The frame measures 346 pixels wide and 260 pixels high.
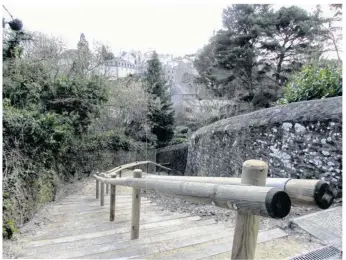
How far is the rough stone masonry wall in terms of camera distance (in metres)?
3.06

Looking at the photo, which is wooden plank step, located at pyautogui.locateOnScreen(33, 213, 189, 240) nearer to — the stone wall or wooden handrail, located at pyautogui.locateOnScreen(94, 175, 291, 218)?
wooden handrail, located at pyautogui.locateOnScreen(94, 175, 291, 218)

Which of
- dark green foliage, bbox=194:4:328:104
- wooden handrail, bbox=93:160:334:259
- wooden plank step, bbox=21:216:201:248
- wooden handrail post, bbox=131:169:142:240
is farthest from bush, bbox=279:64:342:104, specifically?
dark green foliage, bbox=194:4:328:104

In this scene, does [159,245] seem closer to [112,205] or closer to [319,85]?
[112,205]

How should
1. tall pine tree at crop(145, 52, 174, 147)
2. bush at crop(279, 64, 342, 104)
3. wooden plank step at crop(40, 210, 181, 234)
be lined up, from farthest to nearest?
tall pine tree at crop(145, 52, 174, 147), bush at crop(279, 64, 342, 104), wooden plank step at crop(40, 210, 181, 234)

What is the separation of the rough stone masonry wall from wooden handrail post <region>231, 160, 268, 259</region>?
2.54 meters

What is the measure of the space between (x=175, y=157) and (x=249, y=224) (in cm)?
1004

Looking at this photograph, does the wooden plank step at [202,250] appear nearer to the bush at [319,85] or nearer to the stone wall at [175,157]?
the bush at [319,85]

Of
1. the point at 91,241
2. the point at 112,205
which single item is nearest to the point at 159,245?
the point at 91,241

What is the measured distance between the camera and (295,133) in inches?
142

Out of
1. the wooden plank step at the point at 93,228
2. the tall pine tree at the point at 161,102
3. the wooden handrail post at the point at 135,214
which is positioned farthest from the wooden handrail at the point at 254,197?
the tall pine tree at the point at 161,102

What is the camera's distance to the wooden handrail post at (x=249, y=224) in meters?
0.93

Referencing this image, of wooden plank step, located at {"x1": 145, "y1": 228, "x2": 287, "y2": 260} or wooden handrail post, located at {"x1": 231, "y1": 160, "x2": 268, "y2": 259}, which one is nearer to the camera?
wooden handrail post, located at {"x1": 231, "y1": 160, "x2": 268, "y2": 259}

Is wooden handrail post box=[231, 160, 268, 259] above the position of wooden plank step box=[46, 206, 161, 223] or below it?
above

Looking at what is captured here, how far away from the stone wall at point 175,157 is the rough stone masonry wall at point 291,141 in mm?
4633
